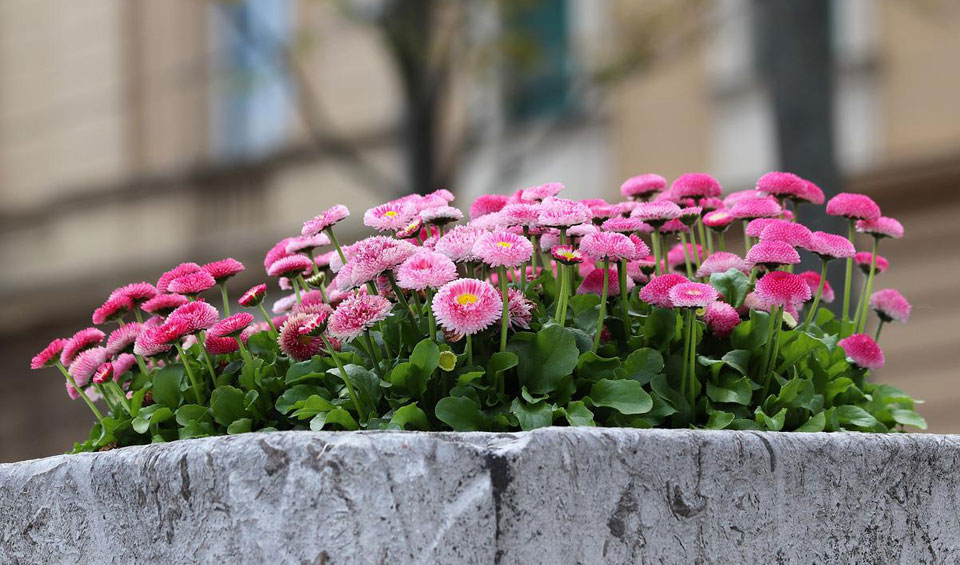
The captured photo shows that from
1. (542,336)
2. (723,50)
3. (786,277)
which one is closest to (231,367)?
(542,336)

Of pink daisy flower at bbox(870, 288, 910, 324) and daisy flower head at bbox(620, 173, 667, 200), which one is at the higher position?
daisy flower head at bbox(620, 173, 667, 200)

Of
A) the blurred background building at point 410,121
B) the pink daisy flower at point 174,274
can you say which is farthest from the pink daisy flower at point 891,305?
the blurred background building at point 410,121

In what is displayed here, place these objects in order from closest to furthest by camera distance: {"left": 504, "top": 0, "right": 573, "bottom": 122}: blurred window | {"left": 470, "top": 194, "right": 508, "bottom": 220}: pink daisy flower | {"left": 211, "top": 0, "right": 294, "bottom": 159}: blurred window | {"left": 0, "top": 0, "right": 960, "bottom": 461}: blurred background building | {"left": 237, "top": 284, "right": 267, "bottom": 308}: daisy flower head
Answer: {"left": 237, "top": 284, "right": 267, "bottom": 308}: daisy flower head
{"left": 470, "top": 194, "right": 508, "bottom": 220}: pink daisy flower
{"left": 0, "top": 0, "right": 960, "bottom": 461}: blurred background building
{"left": 504, "top": 0, "right": 573, "bottom": 122}: blurred window
{"left": 211, "top": 0, "right": 294, "bottom": 159}: blurred window

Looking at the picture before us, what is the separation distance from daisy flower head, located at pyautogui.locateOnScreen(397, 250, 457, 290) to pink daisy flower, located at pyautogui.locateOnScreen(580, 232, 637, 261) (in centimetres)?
18

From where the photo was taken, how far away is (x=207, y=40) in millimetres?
11391

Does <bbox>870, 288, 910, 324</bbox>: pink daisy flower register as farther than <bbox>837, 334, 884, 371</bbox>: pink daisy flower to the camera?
Yes

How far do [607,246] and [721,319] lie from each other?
0.25 meters

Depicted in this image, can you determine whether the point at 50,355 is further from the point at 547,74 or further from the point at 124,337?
the point at 547,74

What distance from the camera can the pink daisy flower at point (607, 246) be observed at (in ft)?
5.61

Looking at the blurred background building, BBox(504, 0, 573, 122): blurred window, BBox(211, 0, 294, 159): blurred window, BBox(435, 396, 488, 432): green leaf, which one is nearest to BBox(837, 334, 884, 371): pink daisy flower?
BBox(435, 396, 488, 432): green leaf

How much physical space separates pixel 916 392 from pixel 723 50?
239 cm

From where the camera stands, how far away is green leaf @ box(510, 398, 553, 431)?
1602mm

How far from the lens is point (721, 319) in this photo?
1.85 meters

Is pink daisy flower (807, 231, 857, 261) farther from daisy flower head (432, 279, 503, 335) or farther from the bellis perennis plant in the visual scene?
daisy flower head (432, 279, 503, 335)
